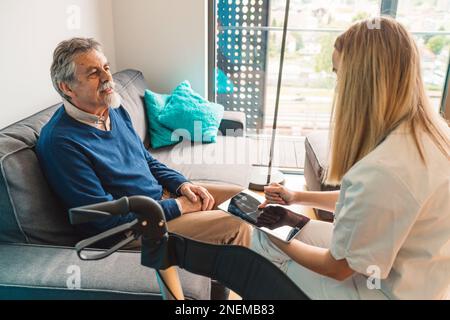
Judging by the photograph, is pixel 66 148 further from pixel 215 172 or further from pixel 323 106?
pixel 323 106

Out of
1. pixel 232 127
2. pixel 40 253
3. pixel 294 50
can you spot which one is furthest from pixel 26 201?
pixel 294 50

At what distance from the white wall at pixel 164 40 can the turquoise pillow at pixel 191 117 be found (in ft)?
1.46

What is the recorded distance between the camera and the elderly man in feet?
4.30

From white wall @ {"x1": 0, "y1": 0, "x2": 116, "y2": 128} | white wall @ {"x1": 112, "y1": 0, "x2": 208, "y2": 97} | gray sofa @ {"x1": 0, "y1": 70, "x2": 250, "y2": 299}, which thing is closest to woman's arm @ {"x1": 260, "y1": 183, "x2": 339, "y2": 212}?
gray sofa @ {"x1": 0, "y1": 70, "x2": 250, "y2": 299}

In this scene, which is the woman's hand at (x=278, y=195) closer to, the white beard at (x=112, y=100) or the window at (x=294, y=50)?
the white beard at (x=112, y=100)

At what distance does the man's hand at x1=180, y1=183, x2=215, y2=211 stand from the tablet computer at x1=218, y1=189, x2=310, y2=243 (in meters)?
0.23

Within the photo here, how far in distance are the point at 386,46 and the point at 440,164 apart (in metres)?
0.34

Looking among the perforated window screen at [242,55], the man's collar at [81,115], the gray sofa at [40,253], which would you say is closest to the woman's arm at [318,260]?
the gray sofa at [40,253]

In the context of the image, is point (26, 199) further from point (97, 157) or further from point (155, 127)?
point (155, 127)

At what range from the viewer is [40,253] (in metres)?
1.20

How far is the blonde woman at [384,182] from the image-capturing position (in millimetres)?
891

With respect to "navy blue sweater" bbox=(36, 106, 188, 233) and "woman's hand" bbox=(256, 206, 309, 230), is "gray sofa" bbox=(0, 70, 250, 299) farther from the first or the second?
"woman's hand" bbox=(256, 206, 309, 230)

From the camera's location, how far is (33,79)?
70.9 inches

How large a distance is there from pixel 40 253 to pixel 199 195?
28.1 inches
